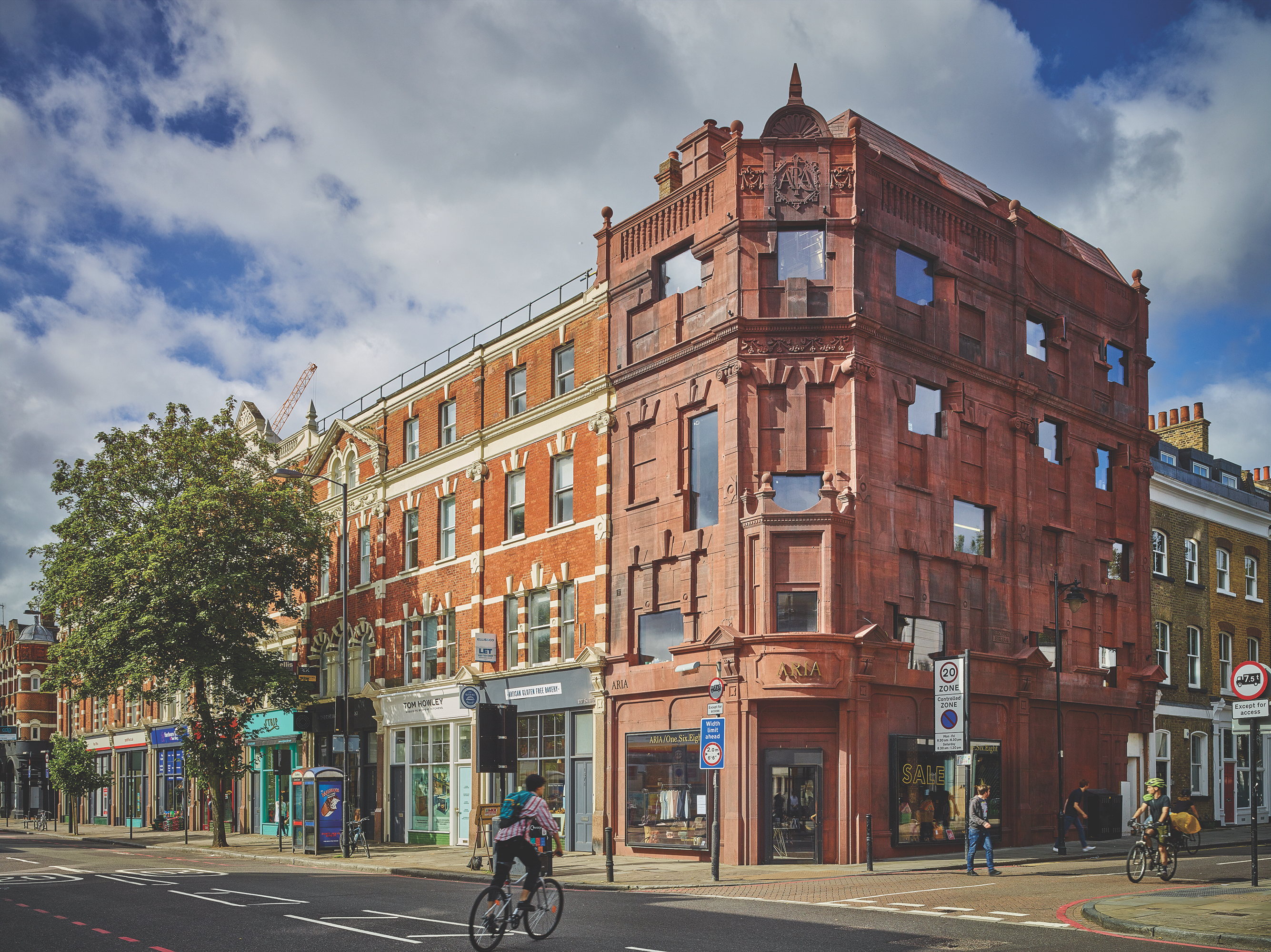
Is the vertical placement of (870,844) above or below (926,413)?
below

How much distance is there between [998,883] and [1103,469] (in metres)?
18.7

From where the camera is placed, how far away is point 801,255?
29.4m

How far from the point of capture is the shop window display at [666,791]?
93.5 feet

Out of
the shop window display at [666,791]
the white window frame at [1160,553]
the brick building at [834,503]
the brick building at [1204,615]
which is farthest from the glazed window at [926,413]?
the white window frame at [1160,553]

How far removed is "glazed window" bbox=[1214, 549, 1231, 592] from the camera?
139 feet

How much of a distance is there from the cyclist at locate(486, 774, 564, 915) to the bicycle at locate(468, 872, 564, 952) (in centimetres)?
9

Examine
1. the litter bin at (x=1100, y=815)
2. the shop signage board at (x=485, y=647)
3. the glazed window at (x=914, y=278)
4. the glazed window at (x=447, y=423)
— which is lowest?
the litter bin at (x=1100, y=815)

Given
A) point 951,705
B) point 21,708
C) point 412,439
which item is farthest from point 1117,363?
point 21,708

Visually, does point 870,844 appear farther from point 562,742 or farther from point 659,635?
point 562,742

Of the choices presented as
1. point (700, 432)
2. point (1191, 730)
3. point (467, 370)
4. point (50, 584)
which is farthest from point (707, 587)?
point (50, 584)

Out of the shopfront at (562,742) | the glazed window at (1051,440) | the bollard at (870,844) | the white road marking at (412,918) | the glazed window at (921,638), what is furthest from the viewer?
the glazed window at (1051,440)

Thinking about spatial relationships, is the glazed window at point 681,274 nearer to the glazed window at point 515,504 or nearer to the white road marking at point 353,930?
the glazed window at point 515,504

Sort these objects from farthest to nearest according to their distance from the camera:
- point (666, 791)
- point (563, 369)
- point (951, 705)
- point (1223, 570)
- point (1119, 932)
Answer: point (1223, 570), point (563, 369), point (666, 791), point (951, 705), point (1119, 932)

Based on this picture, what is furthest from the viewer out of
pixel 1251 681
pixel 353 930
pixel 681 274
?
pixel 681 274
